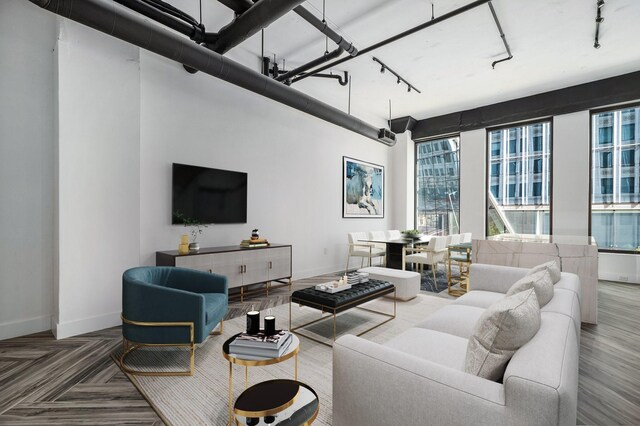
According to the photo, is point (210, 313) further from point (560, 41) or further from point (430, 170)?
point (430, 170)

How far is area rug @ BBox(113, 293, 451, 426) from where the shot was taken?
6.64 ft

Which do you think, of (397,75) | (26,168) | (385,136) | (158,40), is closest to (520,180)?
(385,136)

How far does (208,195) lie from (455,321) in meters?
3.65

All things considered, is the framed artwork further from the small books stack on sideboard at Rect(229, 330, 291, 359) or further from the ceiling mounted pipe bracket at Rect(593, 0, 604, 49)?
the small books stack on sideboard at Rect(229, 330, 291, 359)

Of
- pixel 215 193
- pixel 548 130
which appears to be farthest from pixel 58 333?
pixel 548 130

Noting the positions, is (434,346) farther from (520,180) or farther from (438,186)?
(438,186)

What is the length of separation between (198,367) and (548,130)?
791 cm

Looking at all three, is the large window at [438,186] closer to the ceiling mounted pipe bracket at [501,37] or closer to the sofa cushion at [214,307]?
the ceiling mounted pipe bracket at [501,37]

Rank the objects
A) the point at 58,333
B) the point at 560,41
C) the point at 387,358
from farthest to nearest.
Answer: the point at 560,41, the point at 58,333, the point at 387,358

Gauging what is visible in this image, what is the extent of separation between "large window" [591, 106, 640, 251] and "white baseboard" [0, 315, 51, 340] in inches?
352

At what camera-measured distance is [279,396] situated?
5.24ft

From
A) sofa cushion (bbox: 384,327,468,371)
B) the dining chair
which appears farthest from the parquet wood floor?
the dining chair

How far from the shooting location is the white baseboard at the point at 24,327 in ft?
10.2

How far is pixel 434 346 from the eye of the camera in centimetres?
195
